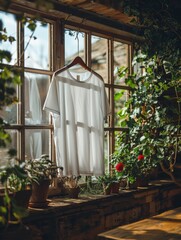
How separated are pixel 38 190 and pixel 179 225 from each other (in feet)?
3.53

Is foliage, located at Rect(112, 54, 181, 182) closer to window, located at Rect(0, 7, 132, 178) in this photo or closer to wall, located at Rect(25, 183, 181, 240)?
wall, located at Rect(25, 183, 181, 240)

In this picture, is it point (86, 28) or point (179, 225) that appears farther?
point (86, 28)

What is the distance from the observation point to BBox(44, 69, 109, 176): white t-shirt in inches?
116

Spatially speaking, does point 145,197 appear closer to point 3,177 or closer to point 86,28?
point 86,28

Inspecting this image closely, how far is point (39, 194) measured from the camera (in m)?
2.70

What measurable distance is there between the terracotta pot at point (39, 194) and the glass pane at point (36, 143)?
1.20 feet

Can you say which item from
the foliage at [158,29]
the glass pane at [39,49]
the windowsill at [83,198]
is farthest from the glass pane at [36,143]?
the foliage at [158,29]

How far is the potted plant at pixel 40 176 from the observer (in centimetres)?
261

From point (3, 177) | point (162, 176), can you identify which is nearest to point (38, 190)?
point (3, 177)

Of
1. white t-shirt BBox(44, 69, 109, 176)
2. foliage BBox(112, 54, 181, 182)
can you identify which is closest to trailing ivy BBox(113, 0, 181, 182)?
foliage BBox(112, 54, 181, 182)

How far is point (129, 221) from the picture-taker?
347cm

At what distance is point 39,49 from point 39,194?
4.02 ft

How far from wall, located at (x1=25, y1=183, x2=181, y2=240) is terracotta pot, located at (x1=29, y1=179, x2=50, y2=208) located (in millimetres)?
67

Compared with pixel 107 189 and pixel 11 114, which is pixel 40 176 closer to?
pixel 11 114
